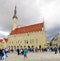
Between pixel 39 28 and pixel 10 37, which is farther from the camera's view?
pixel 10 37

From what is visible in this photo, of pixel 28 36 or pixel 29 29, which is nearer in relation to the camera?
pixel 28 36

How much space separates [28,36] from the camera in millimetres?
93000

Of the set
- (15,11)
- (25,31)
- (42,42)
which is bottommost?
(42,42)

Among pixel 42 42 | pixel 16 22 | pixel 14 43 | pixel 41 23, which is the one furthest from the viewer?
pixel 16 22

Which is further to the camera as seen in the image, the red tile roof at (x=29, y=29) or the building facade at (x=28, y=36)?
the red tile roof at (x=29, y=29)

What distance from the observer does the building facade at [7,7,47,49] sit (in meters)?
86.7

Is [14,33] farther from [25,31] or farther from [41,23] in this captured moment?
[41,23]

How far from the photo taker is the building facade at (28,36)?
8669cm

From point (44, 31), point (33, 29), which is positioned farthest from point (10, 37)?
point (44, 31)

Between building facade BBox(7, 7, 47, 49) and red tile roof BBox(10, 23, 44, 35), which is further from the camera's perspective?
red tile roof BBox(10, 23, 44, 35)

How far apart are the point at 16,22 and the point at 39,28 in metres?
21.7

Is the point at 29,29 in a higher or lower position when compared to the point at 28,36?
higher

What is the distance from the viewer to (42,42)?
8556 centimetres

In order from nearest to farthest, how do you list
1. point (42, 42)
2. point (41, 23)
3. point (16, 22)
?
point (42, 42) → point (41, 23) → point (16, 22)
